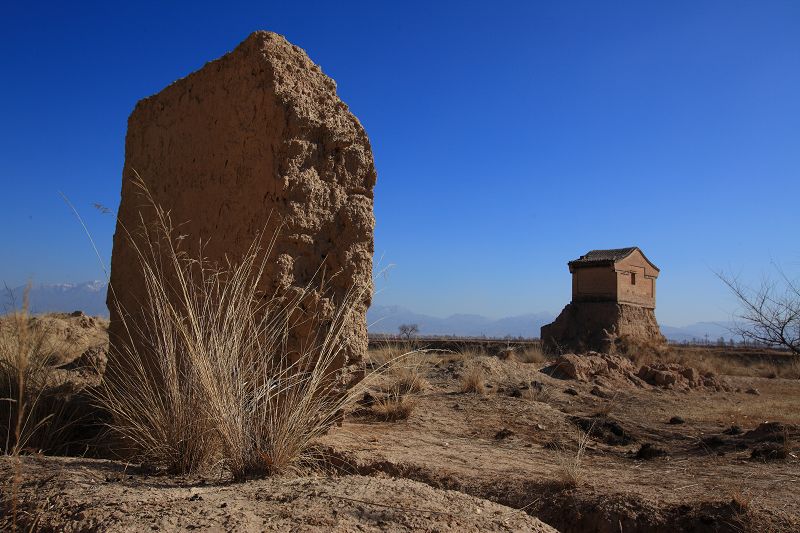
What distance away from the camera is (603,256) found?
1770 cm

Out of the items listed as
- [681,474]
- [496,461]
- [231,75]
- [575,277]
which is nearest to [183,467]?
[496,461]

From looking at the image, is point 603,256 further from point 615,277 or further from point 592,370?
point 592,370

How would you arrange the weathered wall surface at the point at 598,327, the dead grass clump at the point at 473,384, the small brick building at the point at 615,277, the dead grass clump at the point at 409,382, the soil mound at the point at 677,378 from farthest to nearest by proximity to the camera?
the small brick building at the point at 615,277 → the weathered wall surface at the point at 598,327 → the soil mound at the point at 677,378 → the dead grass clump at the point at 473,384 → the dead grass clump at the point at 409,382

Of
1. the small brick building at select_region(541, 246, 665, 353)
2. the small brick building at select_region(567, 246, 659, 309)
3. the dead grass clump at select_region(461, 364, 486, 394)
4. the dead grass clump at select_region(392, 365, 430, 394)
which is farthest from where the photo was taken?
the small brick building at select_region(567, 246, 659, 309)

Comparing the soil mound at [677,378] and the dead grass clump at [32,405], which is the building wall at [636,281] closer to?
the soil mound at [677,378]

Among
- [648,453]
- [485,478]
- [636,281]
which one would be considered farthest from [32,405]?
[636,281]

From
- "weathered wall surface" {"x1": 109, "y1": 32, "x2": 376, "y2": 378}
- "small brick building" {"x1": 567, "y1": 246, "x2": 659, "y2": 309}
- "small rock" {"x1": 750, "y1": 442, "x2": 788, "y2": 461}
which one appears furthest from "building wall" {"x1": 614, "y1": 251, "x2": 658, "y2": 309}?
"weathered wall surface" {"x1": 109, "y1": 32, "x2": 376, "y2": 378}

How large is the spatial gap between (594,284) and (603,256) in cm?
109

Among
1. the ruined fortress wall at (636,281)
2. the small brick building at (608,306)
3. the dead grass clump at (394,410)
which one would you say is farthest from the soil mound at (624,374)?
the ruined fortress wall at (636,281)

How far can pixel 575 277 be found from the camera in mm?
17719

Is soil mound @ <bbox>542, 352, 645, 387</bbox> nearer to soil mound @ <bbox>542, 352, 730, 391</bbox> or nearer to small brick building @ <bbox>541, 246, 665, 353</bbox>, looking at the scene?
soil mound @ <bbox>542, 352, 730, 391</bbox>

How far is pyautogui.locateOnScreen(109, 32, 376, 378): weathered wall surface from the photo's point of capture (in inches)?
171

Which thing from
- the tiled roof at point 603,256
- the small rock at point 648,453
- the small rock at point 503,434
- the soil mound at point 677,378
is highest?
the tiled roof at point 603,256

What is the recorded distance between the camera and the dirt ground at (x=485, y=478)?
7.14 feet
